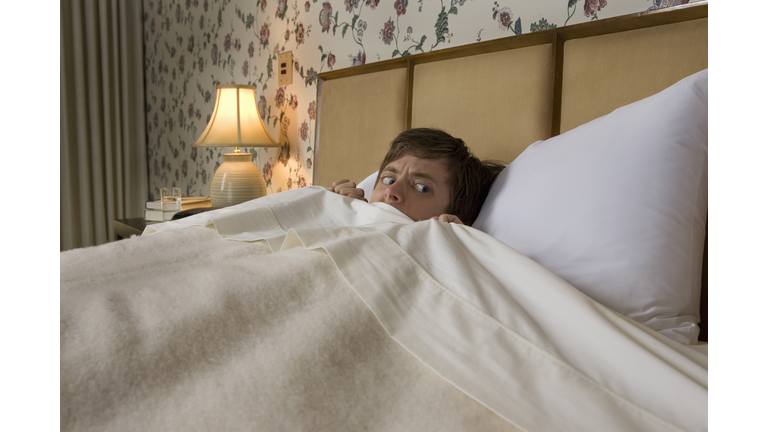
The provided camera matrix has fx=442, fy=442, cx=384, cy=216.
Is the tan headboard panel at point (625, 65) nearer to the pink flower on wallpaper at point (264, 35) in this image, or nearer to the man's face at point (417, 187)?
the man's face at point (417, 187)

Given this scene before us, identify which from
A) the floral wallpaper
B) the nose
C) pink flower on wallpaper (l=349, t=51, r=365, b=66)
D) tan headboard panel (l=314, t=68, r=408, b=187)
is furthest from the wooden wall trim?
pink flower on wallpaper (l=349, t=51, r=365, b=66)

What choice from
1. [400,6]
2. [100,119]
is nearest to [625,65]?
[400,6]

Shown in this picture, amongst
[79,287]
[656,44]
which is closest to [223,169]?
[79,287]

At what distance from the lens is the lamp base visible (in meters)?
1.92

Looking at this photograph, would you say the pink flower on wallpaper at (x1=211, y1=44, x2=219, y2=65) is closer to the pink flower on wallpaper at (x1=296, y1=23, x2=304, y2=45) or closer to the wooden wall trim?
the pink flower on wallpaper at (x1=296, y1=23, x2=304, y2=45)

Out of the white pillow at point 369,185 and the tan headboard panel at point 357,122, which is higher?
the tan headboard panel at point 357,122

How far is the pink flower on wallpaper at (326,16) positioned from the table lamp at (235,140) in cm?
45

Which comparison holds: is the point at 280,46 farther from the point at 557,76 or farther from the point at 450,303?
the point at 450,303

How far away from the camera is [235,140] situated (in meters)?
1.96

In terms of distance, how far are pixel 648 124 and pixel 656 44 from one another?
36 centimetres

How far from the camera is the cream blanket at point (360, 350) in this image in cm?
35

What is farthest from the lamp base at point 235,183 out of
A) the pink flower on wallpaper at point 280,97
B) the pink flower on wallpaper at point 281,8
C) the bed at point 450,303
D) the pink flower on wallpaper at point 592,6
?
the pink flower on wallpaper at point 592,6

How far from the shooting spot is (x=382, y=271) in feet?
1.74

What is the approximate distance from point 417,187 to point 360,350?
658 millimetres
